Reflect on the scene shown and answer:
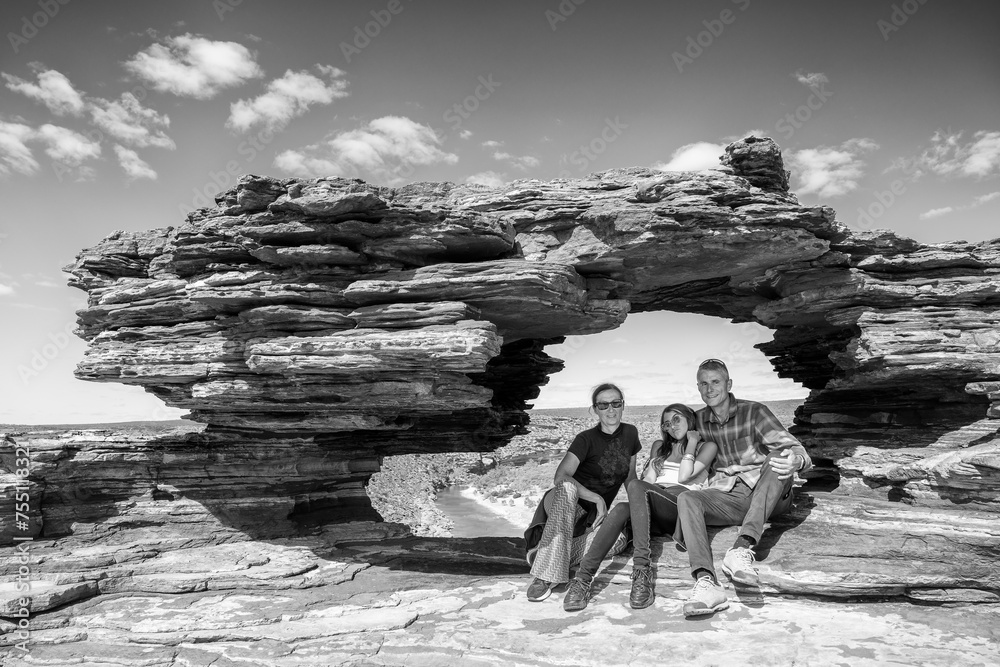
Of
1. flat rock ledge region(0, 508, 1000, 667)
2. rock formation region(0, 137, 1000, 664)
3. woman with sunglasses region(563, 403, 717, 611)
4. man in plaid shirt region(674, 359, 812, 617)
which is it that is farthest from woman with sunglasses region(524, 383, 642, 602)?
rock formation region(0, 137, 1000, 664)

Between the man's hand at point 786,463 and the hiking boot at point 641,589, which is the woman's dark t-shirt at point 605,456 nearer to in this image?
the hiking boot at point 641,589

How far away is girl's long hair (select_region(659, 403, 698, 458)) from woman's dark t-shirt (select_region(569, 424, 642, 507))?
0.48m

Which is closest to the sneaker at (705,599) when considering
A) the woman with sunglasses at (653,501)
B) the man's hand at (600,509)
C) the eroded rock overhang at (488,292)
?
the woman with sunglasses at (653,501)

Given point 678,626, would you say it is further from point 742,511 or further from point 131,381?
point 131,381

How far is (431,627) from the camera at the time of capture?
902cm

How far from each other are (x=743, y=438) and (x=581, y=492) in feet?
9.59

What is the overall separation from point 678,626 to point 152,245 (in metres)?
14.9

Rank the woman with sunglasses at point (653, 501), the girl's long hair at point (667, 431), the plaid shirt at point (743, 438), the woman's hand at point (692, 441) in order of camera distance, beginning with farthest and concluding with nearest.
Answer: the girl's long hair at point (667, 431), the woman's hand at point (692, 441), the plaid shirt at point (743, 438), the woman with sunglasses at point (653, 501)

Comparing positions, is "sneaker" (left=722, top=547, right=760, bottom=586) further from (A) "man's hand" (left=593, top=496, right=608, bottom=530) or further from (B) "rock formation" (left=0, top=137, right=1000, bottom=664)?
(A) "man's hand" (left=593, top=496, right=608, bottom=530)

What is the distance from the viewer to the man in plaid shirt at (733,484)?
8.42 metres

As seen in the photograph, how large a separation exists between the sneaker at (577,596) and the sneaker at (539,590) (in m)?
0.54

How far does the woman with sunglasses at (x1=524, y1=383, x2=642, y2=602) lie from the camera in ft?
30.6

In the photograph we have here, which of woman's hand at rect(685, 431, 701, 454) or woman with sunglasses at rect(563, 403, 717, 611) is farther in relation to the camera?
woman's hand at rect(685, 431, 701, 454)

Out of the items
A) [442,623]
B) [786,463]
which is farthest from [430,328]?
[786,463]
